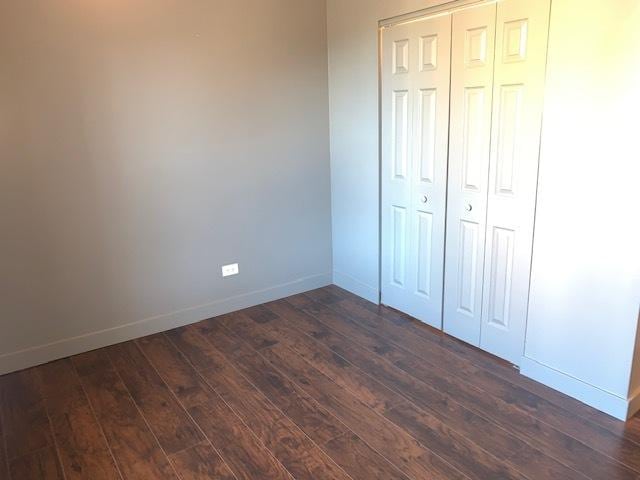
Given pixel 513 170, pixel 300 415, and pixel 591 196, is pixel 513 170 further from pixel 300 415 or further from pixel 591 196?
pixel 300 415

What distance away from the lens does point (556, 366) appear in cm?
258

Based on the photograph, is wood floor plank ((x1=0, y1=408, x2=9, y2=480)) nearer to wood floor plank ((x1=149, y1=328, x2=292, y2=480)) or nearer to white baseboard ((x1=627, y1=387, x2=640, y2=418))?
wood floor plank ((x1=149, y1=328, x2=292, y2=480))

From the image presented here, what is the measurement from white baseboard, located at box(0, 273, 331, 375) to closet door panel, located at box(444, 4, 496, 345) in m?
1.30

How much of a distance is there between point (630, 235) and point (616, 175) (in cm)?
27

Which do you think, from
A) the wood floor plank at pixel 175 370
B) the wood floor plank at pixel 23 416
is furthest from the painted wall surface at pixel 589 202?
the wood floor plank at pixel 23 416

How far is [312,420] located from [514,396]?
1.06 meters

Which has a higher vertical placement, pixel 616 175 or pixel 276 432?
pixel 616 175

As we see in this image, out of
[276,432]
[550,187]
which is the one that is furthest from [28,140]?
[550,187]

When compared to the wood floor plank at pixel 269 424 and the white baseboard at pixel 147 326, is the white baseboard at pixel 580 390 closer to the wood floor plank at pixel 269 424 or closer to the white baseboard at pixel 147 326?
the wood floor plank at pixel 269 424

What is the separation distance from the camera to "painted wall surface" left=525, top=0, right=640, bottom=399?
211 cm

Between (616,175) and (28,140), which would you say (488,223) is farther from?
(28,140)

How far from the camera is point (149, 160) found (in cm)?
312

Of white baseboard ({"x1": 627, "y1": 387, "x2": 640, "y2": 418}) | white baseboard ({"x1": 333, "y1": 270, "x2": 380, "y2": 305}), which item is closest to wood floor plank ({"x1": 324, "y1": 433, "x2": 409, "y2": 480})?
white baseboard ({"x1": 627, "y1": 387, "x2": 640, "y2": 418})

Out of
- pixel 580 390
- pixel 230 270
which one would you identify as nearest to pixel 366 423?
pixel 580 390
